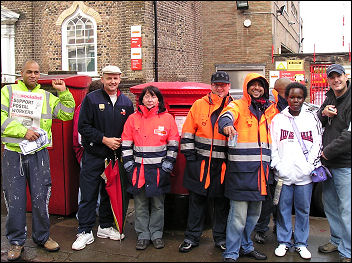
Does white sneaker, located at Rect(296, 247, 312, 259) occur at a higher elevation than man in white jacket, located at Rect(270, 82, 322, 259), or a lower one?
lower

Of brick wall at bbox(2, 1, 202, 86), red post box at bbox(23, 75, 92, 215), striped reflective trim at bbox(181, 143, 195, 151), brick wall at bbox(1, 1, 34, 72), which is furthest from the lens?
brick wall at bbox(1, 1, 34, 72)

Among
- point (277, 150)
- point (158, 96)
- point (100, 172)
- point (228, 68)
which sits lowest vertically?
point (100, 172)

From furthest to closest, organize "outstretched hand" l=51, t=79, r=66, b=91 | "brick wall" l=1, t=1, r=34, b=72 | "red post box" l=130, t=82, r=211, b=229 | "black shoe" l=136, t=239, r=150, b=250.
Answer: "brick wall" l=1, t=1, r=34, b=72 < "red post box" l=130, t=82, r=211, b=229 < "outstretched hand" l=51, t=79, r=66, b=91 < "black shoe" l=136, t=239, r=150, b=250

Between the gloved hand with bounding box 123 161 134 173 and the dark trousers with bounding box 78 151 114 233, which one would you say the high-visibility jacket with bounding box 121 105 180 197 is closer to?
the gloved hand with bounding box 123 161 134 173

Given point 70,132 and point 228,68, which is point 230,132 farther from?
point 228,68

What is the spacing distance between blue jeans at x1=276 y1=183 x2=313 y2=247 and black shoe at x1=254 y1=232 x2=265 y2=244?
11.8 inches

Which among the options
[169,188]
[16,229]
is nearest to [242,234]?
[169,188]

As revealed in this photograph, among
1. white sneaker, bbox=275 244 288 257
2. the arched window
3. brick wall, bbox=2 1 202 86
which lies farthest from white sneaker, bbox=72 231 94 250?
the arched window

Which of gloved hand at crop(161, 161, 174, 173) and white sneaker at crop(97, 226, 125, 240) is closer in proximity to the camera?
gloved hand at crop(161, 161, 174, 173)

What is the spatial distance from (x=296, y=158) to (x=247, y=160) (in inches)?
20.5

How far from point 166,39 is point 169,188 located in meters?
9.65

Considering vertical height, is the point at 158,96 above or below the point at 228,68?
below

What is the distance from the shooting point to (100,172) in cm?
411

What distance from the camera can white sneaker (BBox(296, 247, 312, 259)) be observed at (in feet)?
12.1
